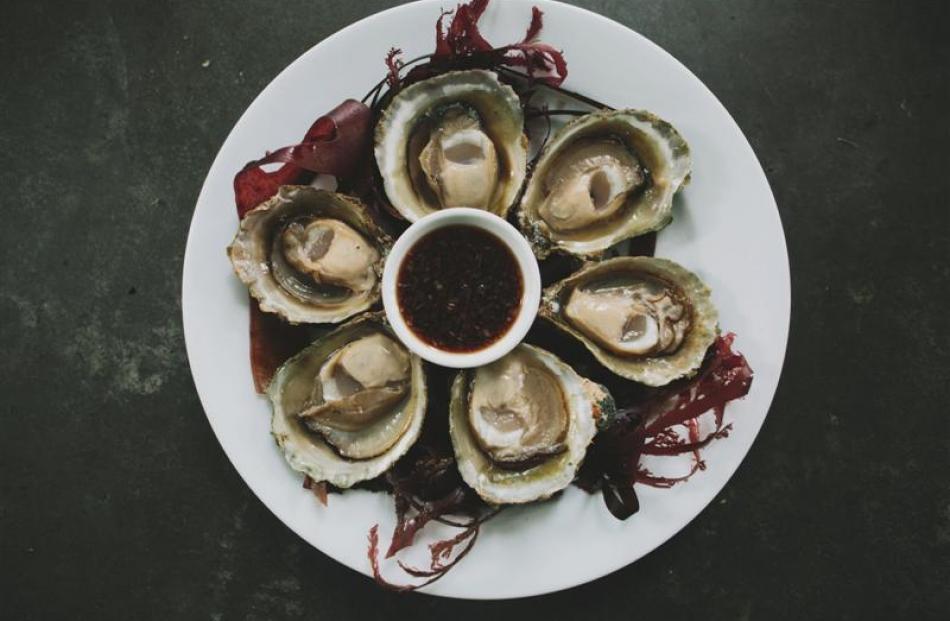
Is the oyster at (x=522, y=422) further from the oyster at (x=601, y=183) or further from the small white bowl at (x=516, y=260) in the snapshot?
the oyster at (x=601, y=183)

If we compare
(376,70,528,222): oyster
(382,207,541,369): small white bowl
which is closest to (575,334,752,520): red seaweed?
(382,207,541,369): small white bowl

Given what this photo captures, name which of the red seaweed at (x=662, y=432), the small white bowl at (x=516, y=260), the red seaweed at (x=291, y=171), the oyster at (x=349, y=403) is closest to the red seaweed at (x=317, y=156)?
the red seaweed at (x=291, y=171)

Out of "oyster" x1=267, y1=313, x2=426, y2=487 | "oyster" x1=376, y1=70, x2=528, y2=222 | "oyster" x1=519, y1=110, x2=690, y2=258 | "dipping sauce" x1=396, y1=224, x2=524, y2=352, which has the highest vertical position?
"oyster" x1=376, y1=70, x2=528, y2=222

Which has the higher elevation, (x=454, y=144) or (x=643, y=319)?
(x=454, y=144)

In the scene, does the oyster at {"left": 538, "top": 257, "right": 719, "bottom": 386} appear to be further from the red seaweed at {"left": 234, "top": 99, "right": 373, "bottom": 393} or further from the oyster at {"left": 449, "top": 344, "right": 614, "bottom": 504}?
the red seaweed at {"left": 234, "top": 99, "right": 373, "bottom": 393}

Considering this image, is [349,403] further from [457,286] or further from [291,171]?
[291,171]

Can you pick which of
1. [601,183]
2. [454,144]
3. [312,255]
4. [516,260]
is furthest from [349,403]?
[601,183]

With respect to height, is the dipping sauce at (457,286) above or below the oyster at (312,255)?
below
